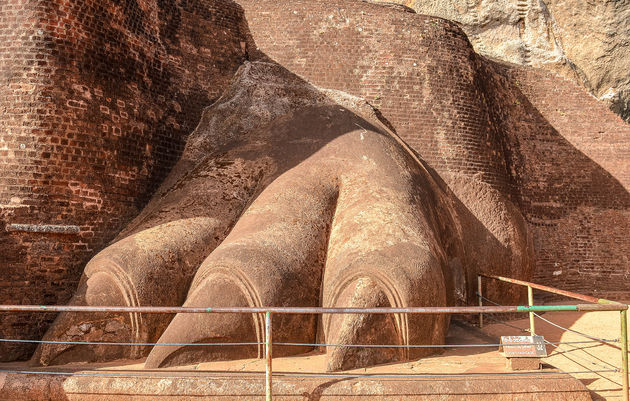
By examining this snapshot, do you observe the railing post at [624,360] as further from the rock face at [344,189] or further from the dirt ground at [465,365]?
the rock face at [344,189]

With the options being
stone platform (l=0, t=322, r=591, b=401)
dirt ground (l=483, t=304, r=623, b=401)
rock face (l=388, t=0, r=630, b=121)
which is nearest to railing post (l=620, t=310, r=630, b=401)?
dirt ground (l=483, t=304, r=623, b=401)

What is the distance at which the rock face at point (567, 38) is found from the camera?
17500 mm

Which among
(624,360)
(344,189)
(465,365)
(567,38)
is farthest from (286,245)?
(567,38)

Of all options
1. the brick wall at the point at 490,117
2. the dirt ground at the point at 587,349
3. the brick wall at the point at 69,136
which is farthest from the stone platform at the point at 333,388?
the brick wall at the point at 490,117

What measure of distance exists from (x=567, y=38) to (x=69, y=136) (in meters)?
16.3

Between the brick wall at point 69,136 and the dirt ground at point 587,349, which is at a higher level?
the brick wall at point 69,136

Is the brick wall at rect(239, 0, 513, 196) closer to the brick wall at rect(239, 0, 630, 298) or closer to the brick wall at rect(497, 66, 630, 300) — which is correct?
the brick wall at rect(239, 0, 630, 298)

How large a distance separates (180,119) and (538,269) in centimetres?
792

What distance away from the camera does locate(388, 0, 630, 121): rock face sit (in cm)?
1750

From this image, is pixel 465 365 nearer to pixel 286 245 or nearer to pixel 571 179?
pixel 286 245

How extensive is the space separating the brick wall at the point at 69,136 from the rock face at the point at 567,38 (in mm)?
12498

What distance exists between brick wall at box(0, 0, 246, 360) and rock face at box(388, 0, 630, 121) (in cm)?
1250

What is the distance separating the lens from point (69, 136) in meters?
7.45

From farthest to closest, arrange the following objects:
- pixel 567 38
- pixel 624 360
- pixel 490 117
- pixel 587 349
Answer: pixel 567 38, pixel 490 117, pixel 587 349, pixel 624 360
